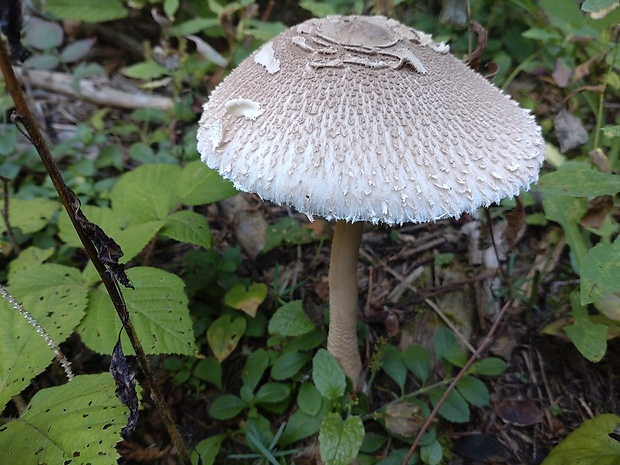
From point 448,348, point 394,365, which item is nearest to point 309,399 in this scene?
point 394,365

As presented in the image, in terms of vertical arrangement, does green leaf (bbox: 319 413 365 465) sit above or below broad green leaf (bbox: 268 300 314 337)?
below

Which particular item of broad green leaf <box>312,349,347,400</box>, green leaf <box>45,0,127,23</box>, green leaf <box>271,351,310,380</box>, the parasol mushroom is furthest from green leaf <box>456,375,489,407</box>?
green leaf <box>45,0,127,23</box>

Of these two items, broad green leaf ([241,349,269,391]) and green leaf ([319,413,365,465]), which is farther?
broad green leaf ([241,349,269,391])

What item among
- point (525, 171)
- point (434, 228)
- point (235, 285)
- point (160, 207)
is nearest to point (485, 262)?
point (434, 228)

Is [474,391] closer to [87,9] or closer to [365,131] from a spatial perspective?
[365,131]

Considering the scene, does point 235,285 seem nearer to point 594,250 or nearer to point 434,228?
point 434,228

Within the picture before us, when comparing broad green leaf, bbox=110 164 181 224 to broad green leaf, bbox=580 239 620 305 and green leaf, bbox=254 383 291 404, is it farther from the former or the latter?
broad green leaf, bbox=580 239 620 305
